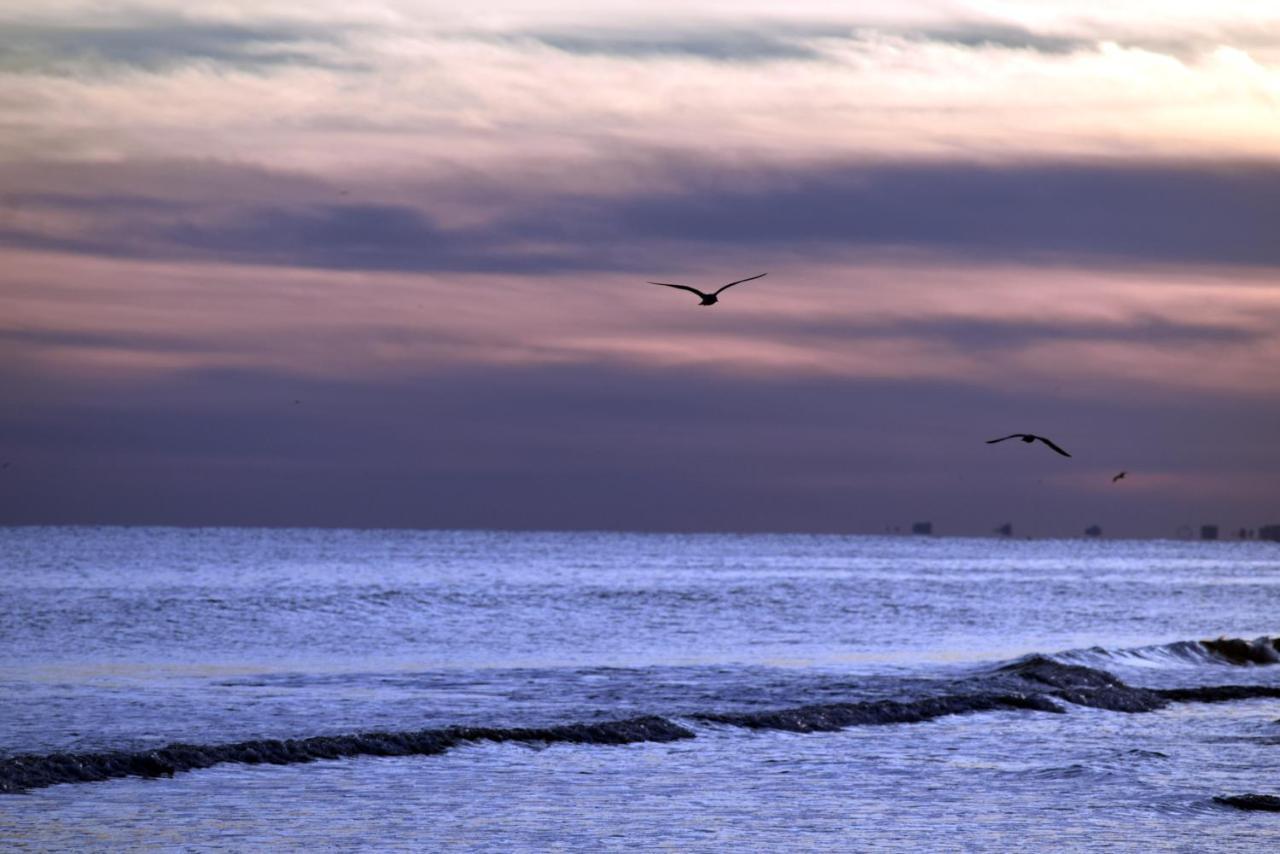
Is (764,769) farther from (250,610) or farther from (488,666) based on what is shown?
(250,610)

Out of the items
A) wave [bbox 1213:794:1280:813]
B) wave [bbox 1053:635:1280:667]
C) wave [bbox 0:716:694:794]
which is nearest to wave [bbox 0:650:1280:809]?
wave [bbox 0:716:694:794]

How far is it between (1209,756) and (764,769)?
6684mm

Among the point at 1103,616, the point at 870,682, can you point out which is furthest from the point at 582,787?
the point at 1103,616

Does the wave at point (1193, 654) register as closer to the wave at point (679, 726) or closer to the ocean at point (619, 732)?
the ocean at point (619, 732)

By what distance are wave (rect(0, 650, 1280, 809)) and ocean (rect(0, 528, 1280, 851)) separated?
0.27 feet

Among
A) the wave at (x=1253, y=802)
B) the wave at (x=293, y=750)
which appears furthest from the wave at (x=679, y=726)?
the wave at (x=1253, y=802)

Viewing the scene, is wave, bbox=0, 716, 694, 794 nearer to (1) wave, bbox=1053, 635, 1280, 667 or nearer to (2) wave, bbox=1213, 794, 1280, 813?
(2) wave, bbox=1213, 794, 1280, 813

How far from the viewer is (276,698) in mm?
28844

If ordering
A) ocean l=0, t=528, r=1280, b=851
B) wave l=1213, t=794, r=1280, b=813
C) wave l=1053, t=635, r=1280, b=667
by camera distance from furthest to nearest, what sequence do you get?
1. wave l=1053, t=635, r=1280, b=667
2. wave l=1213, t=794, r=1280, b=813
3. ocean l=0, t=528, r=1280, b=851

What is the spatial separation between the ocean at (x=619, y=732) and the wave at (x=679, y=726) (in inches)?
3.2

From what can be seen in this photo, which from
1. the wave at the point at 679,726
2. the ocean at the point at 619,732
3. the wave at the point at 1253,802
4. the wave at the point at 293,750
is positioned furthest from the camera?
the wave at the point at 679,726

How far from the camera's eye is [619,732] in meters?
23.8

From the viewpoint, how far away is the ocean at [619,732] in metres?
16.4

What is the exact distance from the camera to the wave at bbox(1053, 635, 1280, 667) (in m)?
41.7
